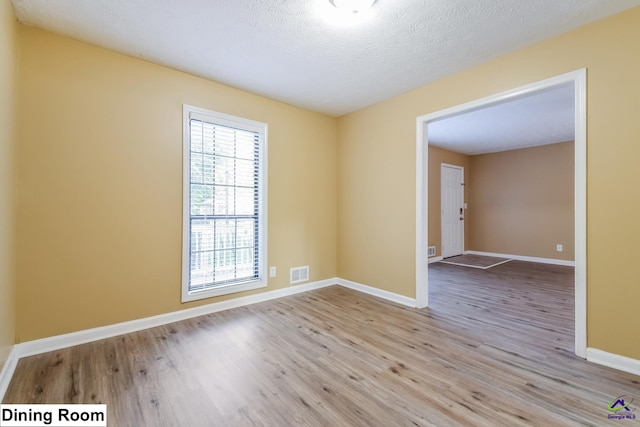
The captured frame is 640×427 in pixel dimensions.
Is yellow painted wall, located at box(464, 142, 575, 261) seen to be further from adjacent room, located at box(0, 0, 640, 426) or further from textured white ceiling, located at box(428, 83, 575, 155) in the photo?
adjacent room, located at box(0, 0, 640, 426)

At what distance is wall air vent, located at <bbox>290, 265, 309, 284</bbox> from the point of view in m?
3.80

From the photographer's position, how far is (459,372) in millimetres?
1933

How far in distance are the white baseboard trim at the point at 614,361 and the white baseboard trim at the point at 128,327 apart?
9.66 feet

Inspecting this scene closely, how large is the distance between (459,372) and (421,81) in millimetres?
2800

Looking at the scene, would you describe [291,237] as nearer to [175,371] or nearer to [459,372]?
[175,371]

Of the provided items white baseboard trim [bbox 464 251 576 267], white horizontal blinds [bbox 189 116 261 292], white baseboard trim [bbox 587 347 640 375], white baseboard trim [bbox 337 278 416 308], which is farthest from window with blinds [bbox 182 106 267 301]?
white baseboard trim [bbox 464 251 576 267]

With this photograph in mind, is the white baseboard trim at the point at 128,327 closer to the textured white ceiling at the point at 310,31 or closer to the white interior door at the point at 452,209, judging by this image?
the textured white ceiling at the point at 310,31

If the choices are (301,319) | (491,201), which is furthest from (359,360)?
(491,201)

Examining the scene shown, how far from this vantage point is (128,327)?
255cm

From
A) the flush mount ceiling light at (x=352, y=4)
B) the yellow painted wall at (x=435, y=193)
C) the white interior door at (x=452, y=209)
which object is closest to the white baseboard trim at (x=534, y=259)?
the white interior door at (x=452, y=209)

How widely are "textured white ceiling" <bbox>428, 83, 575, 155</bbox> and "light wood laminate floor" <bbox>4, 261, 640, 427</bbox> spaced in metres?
2.33

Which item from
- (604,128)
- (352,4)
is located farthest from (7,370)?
(604,128)

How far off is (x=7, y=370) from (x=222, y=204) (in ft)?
6.62

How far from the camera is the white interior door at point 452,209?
257 inches
